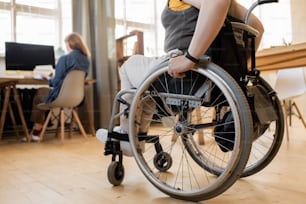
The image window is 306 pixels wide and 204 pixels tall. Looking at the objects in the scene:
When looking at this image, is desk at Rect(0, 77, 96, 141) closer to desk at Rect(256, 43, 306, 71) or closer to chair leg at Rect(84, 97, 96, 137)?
chair leg at Rect(84, 97, 96, 137)

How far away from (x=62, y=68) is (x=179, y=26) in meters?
1.94

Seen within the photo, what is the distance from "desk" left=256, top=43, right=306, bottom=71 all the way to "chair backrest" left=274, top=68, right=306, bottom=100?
0.42 meters

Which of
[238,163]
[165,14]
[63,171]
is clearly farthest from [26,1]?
[238,163]

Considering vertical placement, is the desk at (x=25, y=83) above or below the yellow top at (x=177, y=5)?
below

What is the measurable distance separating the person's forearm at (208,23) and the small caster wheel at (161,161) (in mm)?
631

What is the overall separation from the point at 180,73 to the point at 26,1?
2909mm

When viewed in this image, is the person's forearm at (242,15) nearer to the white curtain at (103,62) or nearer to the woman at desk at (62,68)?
the woman at desk at (62,68)

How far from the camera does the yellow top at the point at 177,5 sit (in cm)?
97

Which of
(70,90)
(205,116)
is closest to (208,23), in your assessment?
(205,116)

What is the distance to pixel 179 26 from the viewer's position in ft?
3.27

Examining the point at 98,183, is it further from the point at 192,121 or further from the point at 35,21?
the point at 35,21

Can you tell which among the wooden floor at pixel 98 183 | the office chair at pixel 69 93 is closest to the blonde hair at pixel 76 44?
the office chair at pixel 69 93

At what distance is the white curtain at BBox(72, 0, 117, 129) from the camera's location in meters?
3.12

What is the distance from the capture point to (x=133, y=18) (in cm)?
308
